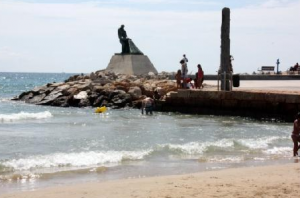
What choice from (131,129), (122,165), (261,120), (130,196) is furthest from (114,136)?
(130,196)

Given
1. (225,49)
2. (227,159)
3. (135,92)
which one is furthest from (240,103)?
(227,159)

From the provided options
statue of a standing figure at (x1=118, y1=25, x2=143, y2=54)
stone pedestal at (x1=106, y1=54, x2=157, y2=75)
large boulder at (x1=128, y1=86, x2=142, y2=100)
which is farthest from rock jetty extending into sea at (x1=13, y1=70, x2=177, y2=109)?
statue of a standing figure at (x1=118, y1=25, x2=143, y2=54)

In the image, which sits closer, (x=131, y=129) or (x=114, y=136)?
(x=114, y=136)

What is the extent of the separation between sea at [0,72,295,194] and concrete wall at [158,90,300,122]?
0.57 meters

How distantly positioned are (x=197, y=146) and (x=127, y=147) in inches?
74.9

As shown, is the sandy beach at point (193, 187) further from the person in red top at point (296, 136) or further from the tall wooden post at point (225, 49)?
the tall wooden post at point (225, 49)

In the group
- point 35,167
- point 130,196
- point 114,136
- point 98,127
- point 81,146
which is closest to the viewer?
point 130,196

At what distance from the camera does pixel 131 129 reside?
2062cm

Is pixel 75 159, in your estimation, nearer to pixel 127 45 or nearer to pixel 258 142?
pixel 258 142

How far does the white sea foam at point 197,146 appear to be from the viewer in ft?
48.4

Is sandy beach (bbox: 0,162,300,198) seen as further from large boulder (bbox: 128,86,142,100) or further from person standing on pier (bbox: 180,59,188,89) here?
large boulder (bbox: 128,86,142,100)

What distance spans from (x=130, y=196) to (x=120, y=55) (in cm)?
3765

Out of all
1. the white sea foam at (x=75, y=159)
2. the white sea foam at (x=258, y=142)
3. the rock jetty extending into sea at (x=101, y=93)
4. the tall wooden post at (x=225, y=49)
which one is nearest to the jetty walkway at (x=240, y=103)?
the tall wooden post at (x=225, y=49)

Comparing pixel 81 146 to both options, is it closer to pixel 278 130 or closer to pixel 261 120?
pixel 278 130
